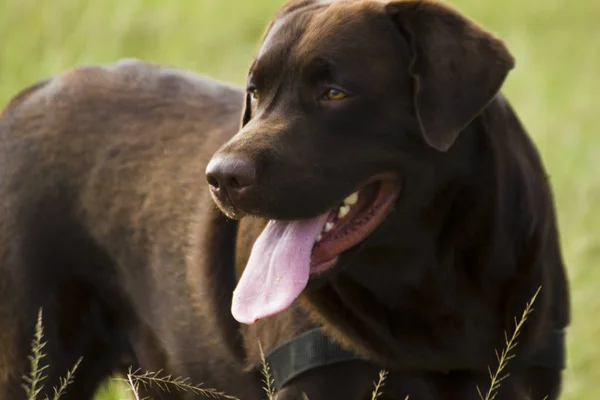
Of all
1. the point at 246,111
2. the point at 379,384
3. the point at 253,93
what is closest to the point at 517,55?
the point at 246,111

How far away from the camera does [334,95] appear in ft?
12.6

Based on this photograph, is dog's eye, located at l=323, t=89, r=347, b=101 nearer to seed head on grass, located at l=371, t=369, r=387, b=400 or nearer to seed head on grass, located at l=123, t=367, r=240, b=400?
seed head on grass, located at l=371, t=369, r=387, b=400

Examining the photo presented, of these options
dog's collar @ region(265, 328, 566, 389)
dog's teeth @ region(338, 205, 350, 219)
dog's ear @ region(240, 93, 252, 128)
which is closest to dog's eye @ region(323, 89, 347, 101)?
dog's teeth @ region(338, 205, 350, 219)

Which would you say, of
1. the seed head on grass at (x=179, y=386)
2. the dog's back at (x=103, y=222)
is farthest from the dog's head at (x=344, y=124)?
the dog's back at (x=103, y=222)

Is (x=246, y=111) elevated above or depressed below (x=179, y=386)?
above

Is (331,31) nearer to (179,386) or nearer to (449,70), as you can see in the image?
(449,70)

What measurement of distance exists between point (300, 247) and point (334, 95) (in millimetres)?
421

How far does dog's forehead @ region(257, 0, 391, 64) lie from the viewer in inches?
152

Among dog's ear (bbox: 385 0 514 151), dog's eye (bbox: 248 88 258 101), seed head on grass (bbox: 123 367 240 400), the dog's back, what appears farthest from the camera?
the dog's back

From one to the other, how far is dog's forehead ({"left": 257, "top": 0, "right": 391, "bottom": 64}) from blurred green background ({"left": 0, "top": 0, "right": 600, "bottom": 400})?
1.62 metres

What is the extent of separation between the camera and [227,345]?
4254mm

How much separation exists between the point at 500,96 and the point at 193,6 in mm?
7978

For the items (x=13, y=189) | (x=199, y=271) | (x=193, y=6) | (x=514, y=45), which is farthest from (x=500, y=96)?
(x=193, y=6)

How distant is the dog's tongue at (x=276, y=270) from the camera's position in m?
3.76
